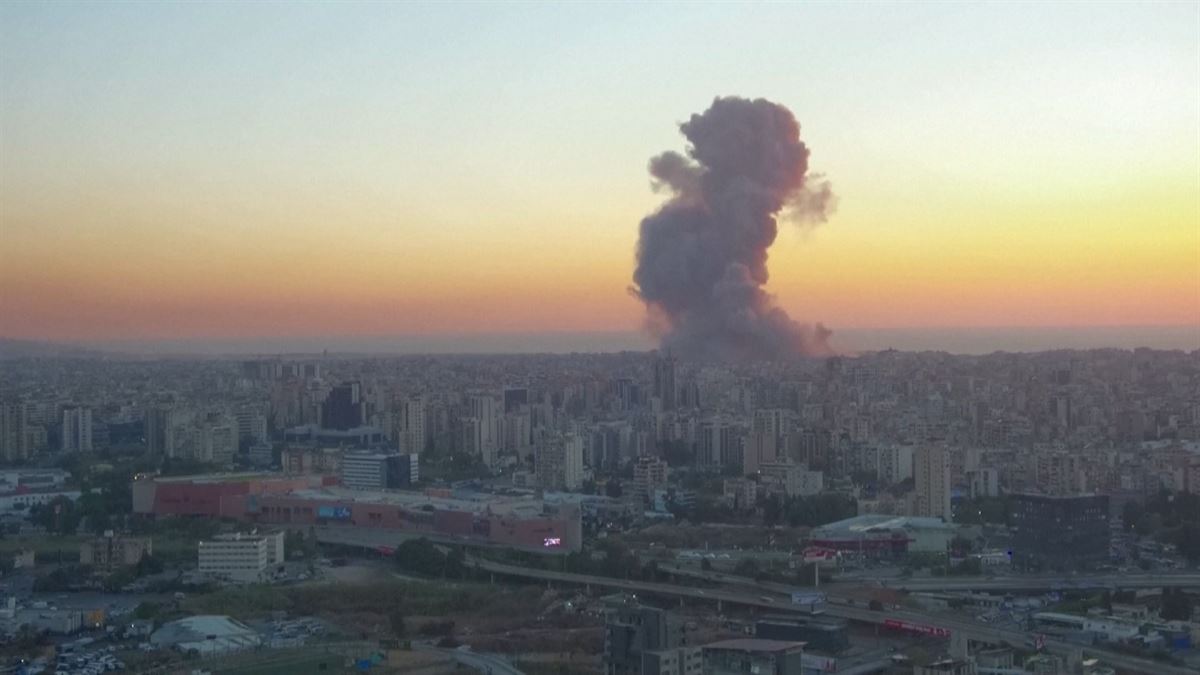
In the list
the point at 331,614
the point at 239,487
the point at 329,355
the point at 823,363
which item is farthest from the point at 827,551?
the point at 329,355

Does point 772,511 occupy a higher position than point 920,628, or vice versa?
point 772,511

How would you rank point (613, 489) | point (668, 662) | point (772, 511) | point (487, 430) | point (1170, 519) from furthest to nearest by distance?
point (487, 430) → point (613, 489) → point (772, 511) → point (1170, 519) → point (668, 662)

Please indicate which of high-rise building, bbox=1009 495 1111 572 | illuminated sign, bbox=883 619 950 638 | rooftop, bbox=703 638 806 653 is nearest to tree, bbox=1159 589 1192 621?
illuminated sign, bbox=883 619 950 638

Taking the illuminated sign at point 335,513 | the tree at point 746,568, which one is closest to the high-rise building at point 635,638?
the tree at point 746,568

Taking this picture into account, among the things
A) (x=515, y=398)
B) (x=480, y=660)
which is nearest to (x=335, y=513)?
(x=480, y=660)

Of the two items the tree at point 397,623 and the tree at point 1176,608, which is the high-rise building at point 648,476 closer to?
the tree at point 397,623

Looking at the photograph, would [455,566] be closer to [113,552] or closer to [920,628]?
[113,552]
